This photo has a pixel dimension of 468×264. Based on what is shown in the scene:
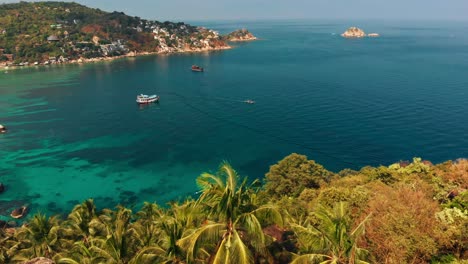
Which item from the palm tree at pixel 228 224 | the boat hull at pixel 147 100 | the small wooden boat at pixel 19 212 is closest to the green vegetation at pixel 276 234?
the palm tree at pixel 228 224

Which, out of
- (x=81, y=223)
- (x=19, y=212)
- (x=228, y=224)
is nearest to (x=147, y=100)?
(x=19, y=212)

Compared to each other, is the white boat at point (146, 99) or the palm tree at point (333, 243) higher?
the palm tree at point (333, 243)

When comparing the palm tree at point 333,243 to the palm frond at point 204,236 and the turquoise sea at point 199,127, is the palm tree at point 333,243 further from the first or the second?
the turquoise sea at point 199,127

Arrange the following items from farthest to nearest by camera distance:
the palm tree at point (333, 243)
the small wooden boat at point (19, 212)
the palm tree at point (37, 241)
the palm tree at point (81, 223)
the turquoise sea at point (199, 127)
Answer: the turquoise sea at point (199, 127)
the small wooden boat at point (19, 212)
the palm tree at point (81, 223)
the palm tree at point (37, 241)
the palm tree at point (333, 243)

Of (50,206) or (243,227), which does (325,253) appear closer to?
(243,227)

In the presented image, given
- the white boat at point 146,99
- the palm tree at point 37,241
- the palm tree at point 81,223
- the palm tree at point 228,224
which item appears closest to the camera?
the palm tree at point 228,224

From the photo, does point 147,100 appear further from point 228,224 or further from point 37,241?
point 228,224
